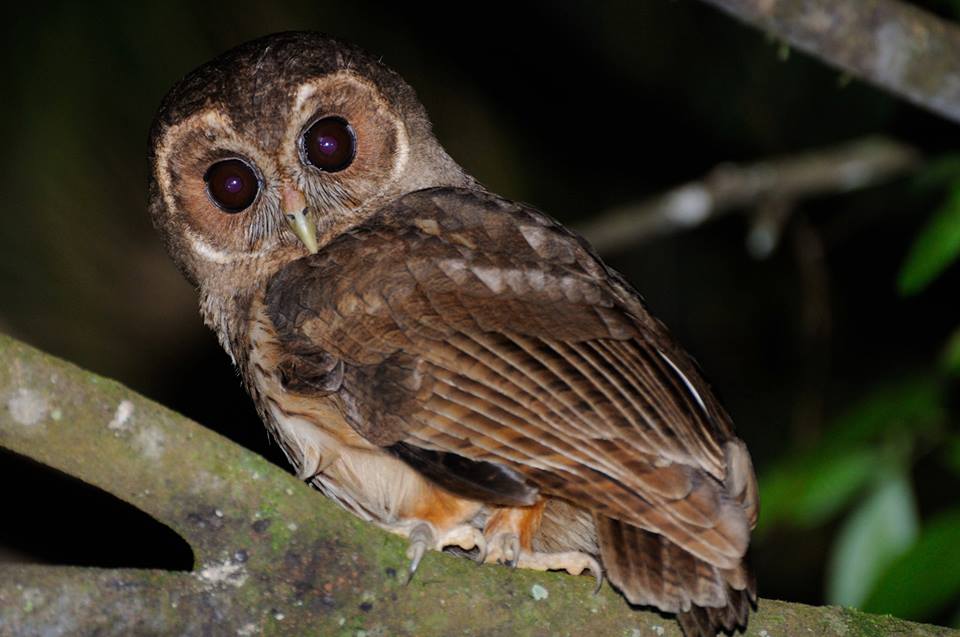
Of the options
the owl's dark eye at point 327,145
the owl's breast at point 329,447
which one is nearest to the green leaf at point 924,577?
the owl's breast at point 329,447

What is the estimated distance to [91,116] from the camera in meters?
5.02

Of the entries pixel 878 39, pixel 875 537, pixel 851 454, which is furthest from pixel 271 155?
pixel 875 537

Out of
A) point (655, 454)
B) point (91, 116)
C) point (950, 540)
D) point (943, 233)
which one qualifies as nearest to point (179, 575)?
point (655, 454)

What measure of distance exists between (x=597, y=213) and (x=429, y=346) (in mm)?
3765

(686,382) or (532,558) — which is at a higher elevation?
(686,382)

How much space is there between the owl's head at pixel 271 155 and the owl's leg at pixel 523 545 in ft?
2.85

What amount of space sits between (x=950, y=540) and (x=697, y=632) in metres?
0.84

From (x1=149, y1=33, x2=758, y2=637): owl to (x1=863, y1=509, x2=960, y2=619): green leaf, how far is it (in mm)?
429

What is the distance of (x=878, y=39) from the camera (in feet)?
11.7

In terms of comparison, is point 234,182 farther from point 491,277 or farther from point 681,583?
point 681,583

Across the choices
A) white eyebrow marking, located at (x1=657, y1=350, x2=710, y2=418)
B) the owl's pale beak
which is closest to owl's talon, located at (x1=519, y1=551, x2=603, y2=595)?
white eyebrow marking, located at (x1=657, y1=350, x2=710, y2=418)

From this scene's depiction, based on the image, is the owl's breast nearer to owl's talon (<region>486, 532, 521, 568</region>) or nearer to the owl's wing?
the owl's wing

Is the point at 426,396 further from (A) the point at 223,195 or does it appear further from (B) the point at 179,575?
(A) the point at 223,195

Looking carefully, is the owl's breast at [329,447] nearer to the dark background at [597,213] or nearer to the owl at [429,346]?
the owl at [429,346]
